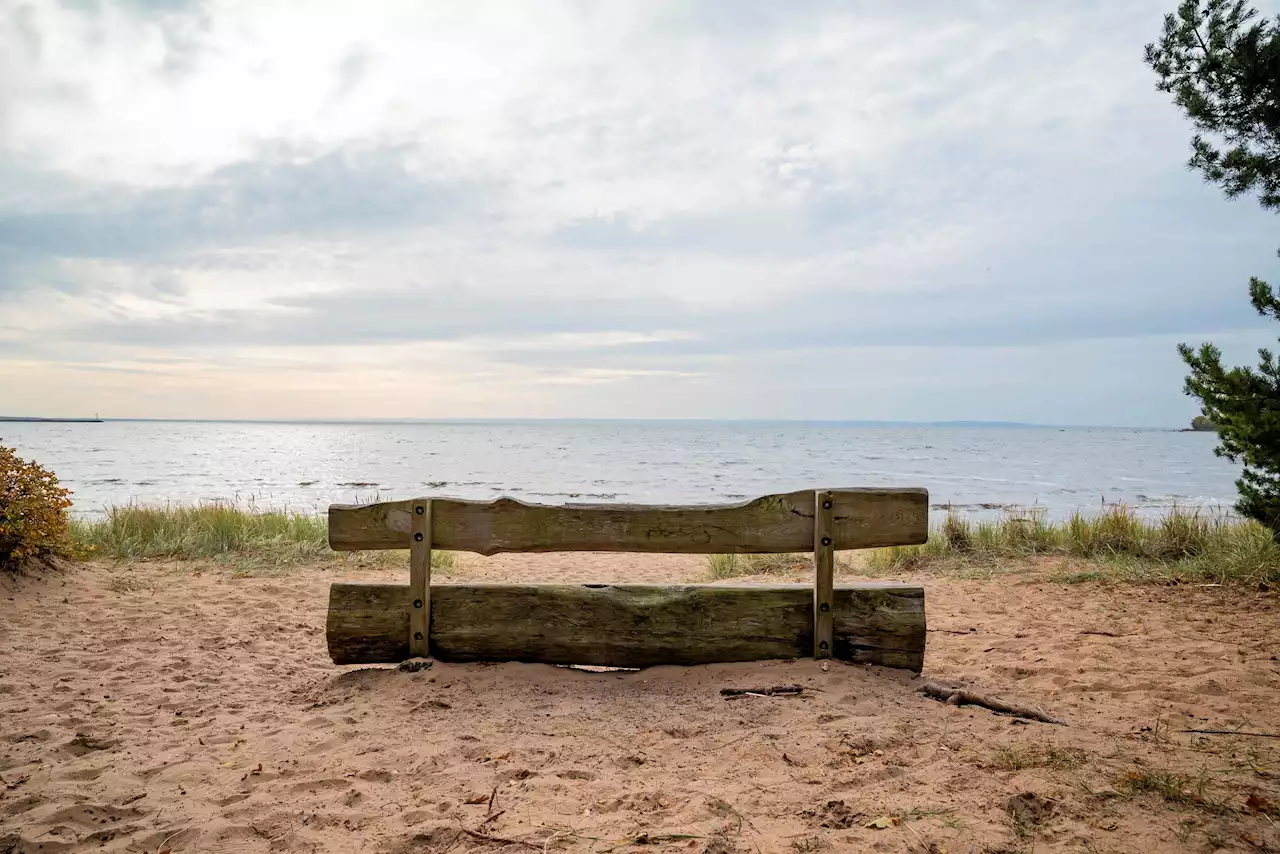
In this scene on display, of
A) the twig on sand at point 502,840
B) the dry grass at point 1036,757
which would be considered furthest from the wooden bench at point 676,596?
the twig on sand at point 502,840

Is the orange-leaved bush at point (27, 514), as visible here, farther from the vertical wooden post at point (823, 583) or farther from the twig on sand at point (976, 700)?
the twig on sand at point (976, 700)

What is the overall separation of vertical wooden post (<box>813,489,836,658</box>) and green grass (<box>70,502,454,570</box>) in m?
6.42

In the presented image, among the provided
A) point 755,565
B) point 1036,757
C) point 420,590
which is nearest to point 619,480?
point 755,565

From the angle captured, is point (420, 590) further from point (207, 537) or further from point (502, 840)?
point (207, 537)

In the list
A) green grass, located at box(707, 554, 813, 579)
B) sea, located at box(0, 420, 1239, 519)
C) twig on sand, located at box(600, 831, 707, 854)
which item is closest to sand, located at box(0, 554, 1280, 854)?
twig on sand, located at box(600, 831, 707, 854)

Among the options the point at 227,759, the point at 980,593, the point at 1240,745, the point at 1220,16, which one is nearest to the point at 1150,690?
the point at 1240,745

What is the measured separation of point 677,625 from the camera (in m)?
4.84

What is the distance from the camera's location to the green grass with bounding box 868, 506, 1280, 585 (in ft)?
26.3

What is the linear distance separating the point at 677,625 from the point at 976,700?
1.83 metres

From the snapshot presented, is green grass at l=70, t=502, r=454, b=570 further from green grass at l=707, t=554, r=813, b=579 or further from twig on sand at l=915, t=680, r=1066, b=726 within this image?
twig on sand at l=915, t=680, r=1066, b=726

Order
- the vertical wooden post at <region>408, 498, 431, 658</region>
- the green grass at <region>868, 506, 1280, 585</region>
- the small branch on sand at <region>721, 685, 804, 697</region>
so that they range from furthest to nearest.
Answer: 1. the green grass at <region>868, 506, 1280, 585</region>
2. the vertical wooden post at <region>408, 498, 431, 658</region>
3. the small branch on sand at <region>721, 685, 804, 697</region>

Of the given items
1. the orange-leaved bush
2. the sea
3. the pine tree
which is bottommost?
the sea

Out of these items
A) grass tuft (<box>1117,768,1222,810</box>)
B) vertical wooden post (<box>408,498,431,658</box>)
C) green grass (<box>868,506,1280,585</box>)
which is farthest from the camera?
green grass (<box>868,506,1280,585</box>)

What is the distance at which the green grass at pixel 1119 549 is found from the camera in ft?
26.3
